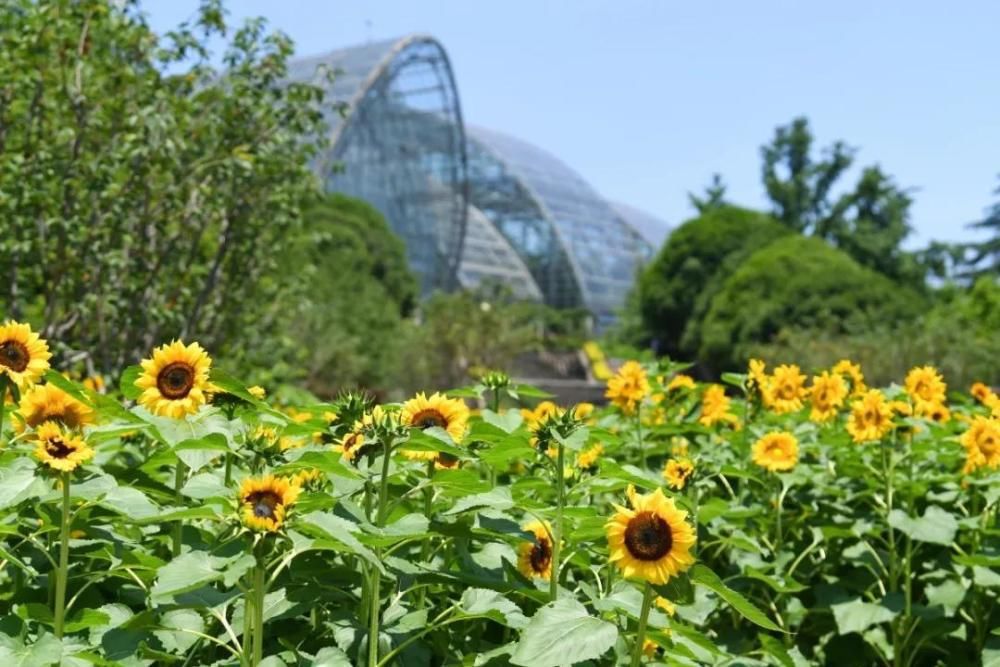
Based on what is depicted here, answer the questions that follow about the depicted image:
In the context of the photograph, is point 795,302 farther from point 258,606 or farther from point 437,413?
point 258,606

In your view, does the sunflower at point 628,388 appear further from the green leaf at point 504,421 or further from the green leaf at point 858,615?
the green leaf at point 504,421

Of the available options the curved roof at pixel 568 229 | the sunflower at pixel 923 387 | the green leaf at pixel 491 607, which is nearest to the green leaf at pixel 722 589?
the green leaf at pixel 491 607

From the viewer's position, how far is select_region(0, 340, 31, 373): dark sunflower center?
1.76 m

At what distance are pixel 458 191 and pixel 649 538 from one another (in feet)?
145

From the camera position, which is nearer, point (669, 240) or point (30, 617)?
point (30, 617)

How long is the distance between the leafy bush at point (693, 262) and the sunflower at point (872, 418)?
86.7ft

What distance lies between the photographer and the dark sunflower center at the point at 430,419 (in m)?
1.93

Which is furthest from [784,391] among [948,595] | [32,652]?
[32,652]

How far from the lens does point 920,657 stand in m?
2.83

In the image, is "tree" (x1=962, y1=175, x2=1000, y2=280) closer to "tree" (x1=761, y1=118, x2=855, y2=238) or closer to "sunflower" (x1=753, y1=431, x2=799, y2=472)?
"tree" (x1=761, y1=118, x2=855, y2=238)

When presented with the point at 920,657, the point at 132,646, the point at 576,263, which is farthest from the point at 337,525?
the point at 576,263

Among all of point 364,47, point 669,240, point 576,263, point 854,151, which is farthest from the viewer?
point 576,263

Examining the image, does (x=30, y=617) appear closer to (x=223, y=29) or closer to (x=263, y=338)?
(x=223, y=29)

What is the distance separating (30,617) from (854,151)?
46.9 m
